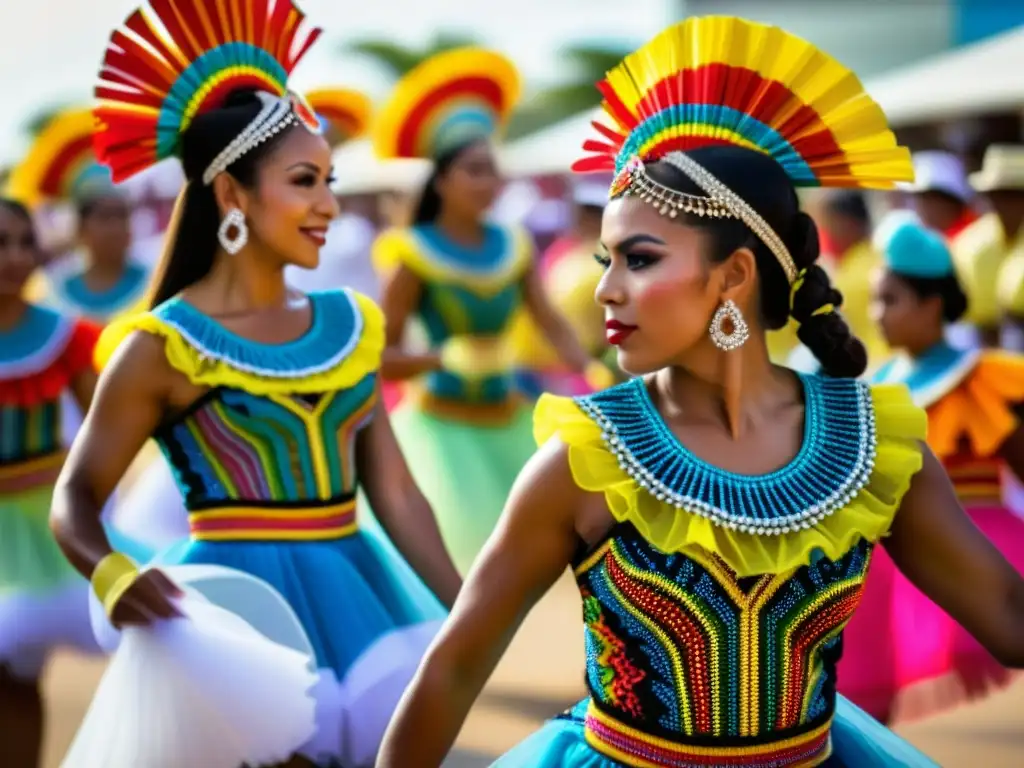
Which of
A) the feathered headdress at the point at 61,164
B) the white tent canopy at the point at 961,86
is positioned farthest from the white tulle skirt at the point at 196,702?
the white tent canopy at the point at 961,86

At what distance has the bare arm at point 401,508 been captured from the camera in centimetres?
397

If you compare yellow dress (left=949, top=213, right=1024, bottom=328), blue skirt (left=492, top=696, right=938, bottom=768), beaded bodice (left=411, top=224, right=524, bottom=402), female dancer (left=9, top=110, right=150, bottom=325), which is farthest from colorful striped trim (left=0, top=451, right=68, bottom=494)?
yellow dress (left=949, top=213, right=1024, bottom=328)

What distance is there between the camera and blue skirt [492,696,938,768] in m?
2.70

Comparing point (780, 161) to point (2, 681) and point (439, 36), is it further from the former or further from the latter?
point (439, 36)

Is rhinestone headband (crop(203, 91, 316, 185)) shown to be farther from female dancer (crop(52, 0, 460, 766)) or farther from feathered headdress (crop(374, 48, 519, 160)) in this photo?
feathered headdress (crop(374, 48, 519, 160))

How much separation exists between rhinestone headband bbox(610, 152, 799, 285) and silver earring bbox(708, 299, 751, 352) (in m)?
0.13

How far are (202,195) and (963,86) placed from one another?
11.2 metres

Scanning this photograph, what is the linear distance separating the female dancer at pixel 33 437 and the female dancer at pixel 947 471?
2535 millimetres

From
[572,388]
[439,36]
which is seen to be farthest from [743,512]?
[439,36]

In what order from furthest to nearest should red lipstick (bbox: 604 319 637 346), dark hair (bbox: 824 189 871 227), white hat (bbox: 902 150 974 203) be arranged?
1. dark hair (bbox: 824 189 871 227)
2. white hat (bbox: 902 150 974 203)
3. red lipstick (bbox: 604 319 637 346)

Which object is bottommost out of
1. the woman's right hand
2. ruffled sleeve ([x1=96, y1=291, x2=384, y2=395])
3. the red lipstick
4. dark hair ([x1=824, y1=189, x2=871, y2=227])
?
the woman's right hand

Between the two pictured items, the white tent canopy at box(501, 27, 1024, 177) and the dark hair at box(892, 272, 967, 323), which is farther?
the white tent canopy at box(501, 27, 1024, 177)

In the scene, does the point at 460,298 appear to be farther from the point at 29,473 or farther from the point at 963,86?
the point at 963,86

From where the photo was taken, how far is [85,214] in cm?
993
